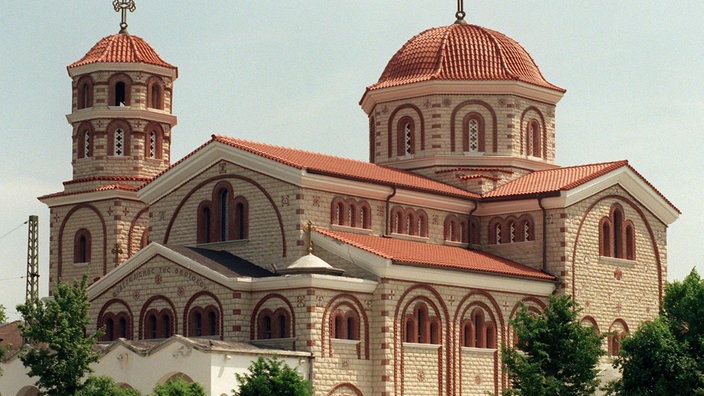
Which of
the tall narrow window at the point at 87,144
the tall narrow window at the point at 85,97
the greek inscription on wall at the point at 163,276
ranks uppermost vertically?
the tall narrow window at the point at 85,97

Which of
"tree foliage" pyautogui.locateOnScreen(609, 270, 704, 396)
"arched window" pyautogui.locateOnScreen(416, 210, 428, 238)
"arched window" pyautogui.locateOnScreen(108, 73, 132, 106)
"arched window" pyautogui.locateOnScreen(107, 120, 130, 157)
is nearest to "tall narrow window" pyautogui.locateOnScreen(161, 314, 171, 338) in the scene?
"arched window" pyautogui.locateOnScreen(416, 210, 428, 238)

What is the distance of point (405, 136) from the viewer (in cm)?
6506

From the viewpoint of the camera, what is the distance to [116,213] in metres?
63.8

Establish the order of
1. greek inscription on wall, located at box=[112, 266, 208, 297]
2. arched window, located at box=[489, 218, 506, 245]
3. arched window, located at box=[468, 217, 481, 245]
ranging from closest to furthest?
greek inscription on wall, located at box=[112, 266, 208, 297] → arched window, located at box=[489, 218, 506, 245] → arched window, located at box=[468, 217, 481, 245]

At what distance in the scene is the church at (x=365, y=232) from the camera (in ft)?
168

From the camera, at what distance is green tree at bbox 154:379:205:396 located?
147 feet

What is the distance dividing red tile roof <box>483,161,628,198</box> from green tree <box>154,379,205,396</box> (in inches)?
762

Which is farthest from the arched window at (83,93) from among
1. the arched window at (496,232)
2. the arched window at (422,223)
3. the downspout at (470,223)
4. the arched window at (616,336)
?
the arched window at (616,336)

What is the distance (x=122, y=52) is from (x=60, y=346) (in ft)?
68.2

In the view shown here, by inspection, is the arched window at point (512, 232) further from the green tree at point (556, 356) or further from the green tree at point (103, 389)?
the green tree at point (103, 389)

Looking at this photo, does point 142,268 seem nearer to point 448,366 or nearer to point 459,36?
point 448,366

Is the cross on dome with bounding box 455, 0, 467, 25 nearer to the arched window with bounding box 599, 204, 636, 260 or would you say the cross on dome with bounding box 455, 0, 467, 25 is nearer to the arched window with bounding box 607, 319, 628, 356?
the arched window with bounding box 599, 204, 636, 260

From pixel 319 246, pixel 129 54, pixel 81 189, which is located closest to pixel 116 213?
pixel 81 189

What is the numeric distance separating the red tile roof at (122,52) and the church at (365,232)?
10cm
